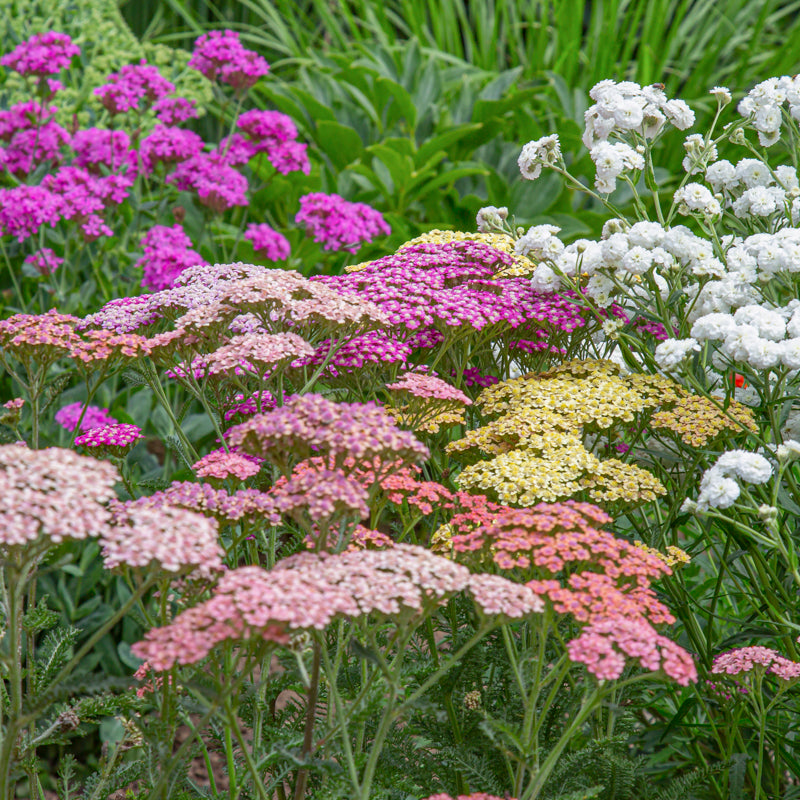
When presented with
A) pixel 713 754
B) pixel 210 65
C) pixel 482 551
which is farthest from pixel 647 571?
pixel 210 65

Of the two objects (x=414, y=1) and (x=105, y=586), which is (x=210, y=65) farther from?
(x=414, y=1)

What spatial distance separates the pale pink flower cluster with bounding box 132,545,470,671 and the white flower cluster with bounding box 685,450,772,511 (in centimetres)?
64

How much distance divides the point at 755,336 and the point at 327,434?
0.96 metres

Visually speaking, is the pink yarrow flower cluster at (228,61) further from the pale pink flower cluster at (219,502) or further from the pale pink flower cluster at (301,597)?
the pale pink flower cluster at (301,597)

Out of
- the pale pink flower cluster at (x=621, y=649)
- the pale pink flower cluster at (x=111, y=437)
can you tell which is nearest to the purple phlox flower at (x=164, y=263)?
the pale pink flower cluster at (x=111, y=437)

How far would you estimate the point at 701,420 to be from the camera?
Answer: 216cm

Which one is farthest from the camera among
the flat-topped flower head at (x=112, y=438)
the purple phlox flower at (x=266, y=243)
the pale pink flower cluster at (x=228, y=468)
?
the purple phlox flower at (x=266, y=243)

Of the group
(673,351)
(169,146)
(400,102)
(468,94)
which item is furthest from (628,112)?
(468,94)

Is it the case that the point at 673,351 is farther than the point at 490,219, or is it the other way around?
the point at 490,219

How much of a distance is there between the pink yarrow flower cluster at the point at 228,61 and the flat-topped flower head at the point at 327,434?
252cm

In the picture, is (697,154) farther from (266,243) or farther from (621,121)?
(266,243)

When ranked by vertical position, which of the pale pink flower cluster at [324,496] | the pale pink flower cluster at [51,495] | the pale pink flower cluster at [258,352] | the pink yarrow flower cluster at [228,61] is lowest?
the pale pink flower cluster at [324,496]

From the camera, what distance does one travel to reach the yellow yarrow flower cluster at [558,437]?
1.98 m

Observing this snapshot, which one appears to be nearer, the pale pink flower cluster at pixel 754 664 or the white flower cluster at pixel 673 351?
the pale pink flower cluster at pixel 754 664
